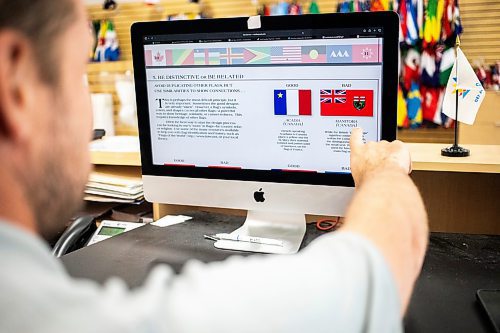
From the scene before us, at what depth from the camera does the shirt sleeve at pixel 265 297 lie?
1.59 feet

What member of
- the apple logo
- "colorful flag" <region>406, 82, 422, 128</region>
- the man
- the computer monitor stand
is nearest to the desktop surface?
the computer monitor stand

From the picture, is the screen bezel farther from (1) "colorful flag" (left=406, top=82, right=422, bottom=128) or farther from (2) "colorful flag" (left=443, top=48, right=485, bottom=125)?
(1) "colorful flag" (left=406, top=82, right=422, bottom=128)

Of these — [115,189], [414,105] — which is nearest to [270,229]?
[115,189]

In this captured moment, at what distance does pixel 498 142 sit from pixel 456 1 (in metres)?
1.46

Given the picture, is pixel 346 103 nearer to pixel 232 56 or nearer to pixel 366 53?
pixel 366 53

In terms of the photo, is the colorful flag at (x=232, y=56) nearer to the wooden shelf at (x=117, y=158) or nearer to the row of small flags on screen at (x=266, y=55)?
the row of small flags on screen at (x=266, y=55)

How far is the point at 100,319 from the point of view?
0.47 meters

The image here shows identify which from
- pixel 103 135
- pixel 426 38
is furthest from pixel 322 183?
pixel 426 38

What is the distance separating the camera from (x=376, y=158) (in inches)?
40.5

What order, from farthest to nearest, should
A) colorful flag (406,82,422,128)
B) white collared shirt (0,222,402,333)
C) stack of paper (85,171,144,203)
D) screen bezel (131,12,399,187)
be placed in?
colorful flag (406,82,422,128) < stack of paper (85,171,144,203) < screen bezel (131,12,399,187) < white collared shirt (0,222,402,333)

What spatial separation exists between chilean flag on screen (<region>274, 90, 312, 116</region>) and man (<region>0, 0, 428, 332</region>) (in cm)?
63

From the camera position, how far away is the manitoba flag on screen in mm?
1196

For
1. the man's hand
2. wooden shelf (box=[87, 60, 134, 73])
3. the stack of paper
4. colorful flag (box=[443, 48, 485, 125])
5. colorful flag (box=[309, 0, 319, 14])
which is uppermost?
colorful flag (box=[309, 0, 319, 14])

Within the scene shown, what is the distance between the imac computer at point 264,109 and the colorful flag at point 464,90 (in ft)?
1.64
